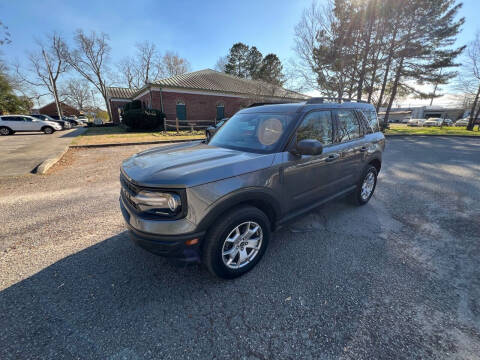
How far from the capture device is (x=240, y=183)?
6.64 ft

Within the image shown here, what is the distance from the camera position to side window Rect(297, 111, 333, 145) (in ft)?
8.67

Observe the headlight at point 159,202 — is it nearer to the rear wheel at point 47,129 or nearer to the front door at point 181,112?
the front door at point 181,112

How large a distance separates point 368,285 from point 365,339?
649 millimetres

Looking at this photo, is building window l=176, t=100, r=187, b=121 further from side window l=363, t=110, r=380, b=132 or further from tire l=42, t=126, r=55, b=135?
side window l=363, t=110, r=380, b=132

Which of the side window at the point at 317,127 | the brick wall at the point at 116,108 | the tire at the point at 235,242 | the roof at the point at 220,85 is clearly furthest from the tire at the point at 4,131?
the side window at the point at 317,127

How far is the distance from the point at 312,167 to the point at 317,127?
1.93 feet

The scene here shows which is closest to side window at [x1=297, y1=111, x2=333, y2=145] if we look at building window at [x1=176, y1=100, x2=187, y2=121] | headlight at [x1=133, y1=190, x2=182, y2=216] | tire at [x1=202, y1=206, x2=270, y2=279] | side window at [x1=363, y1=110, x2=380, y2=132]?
tire at [x1=202, y1=206, x2=270, y2=279]

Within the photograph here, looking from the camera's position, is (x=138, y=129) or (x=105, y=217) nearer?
(x=105, y=217)

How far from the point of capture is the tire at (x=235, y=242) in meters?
2.00

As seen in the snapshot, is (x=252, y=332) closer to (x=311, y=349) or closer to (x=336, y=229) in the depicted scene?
(x=311, y=349)

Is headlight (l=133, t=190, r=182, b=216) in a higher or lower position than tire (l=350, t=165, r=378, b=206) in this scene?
higher

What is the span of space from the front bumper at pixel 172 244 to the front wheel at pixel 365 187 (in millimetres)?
3201

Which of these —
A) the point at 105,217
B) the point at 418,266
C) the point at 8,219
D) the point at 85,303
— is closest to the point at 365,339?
the point at 418,266

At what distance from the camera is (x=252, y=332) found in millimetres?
1712
